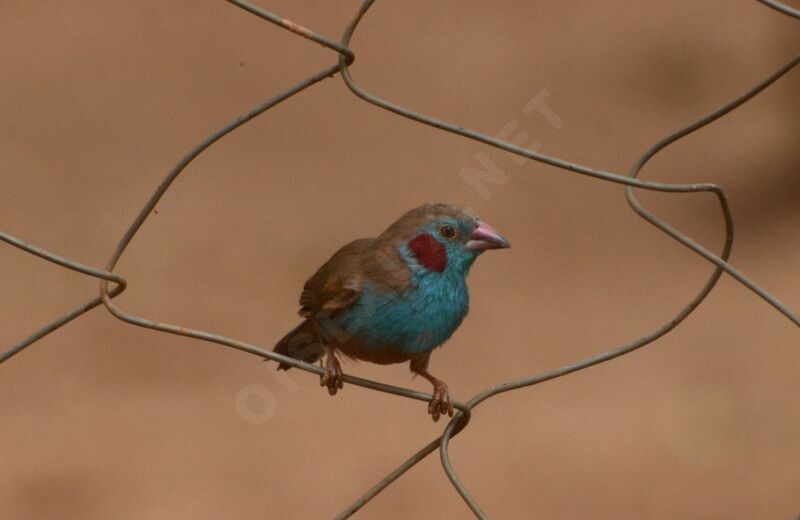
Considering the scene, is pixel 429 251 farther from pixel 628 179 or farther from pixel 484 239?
pixel 628 179

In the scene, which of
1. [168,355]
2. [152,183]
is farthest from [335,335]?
[152,183]

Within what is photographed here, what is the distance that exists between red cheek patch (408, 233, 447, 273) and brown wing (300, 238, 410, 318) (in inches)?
1.9

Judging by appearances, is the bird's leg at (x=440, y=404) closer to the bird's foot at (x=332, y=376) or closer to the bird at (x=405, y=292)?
the bird at (x=405, y=292)

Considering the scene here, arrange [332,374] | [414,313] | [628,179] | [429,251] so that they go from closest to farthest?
1. [628,179]
2. [332,374]
3. [414,313]
4. [429,251]

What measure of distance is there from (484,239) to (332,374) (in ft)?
2.03

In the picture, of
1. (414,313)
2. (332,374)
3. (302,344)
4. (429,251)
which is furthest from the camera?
(302,344)

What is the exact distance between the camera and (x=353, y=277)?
3.56 metres

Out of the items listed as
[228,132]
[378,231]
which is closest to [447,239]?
[228,132]

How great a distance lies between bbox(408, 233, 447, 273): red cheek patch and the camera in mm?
3479

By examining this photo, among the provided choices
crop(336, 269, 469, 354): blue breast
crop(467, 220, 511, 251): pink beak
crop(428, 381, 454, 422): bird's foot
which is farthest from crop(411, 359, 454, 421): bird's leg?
crop(467, 220, 511, 251): pink beak

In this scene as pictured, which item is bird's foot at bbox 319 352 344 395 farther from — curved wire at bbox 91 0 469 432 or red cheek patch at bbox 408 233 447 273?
curved wire at bbox 91 0 469 432

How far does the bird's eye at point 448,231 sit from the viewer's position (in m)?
3.52

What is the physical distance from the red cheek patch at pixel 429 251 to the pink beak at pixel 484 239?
0.08m

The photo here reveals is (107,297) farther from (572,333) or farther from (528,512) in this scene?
(572,333)
